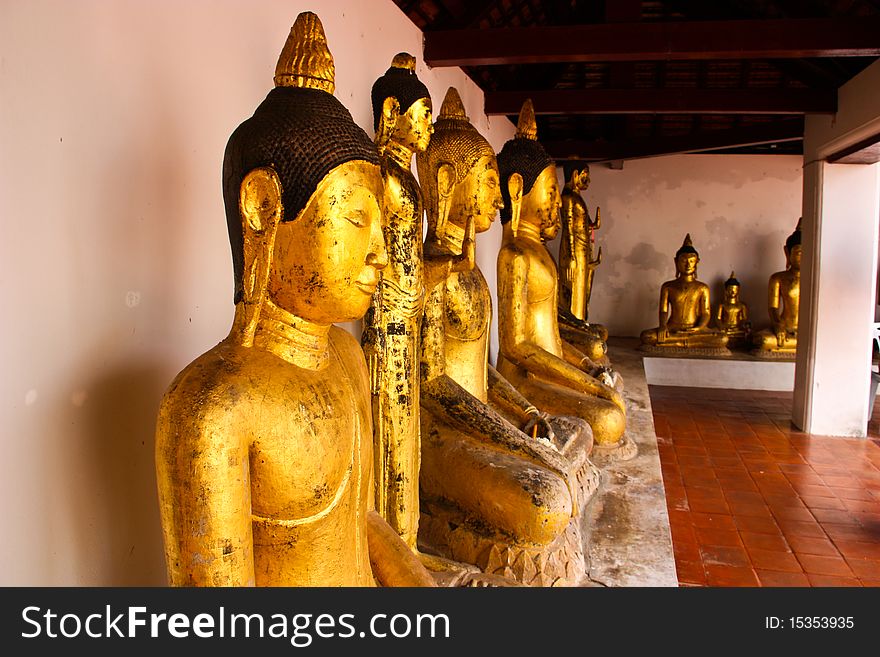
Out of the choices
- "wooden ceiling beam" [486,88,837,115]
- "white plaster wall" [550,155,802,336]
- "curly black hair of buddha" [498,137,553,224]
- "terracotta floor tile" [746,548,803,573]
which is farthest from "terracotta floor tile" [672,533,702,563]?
"white plaster wall" [550,155,802,336]

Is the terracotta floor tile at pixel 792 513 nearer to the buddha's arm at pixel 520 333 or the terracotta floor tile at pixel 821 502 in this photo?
the terracotta floor tile at pixel 821 502

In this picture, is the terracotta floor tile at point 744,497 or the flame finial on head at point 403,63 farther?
the terracotta floor tile at point 744,497

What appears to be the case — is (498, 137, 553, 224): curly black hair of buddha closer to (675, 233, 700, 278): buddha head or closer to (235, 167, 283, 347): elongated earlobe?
(235, 167, 283, 347): elongated earlobe

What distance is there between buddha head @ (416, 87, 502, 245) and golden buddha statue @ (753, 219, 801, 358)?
6867 millimetres

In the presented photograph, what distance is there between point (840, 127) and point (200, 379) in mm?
5819

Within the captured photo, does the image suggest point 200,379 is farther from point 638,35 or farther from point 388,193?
point 638,35

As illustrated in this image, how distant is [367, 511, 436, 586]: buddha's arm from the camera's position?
71.7 inches

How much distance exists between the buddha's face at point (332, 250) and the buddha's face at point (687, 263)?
8479 mm

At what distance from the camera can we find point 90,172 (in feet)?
5.12

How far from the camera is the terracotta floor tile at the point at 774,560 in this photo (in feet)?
12.8

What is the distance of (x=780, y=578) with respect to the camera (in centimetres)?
379

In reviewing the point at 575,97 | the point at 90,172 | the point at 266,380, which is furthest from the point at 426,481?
the point at 575,97

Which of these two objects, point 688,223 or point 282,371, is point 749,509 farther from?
point 688,223

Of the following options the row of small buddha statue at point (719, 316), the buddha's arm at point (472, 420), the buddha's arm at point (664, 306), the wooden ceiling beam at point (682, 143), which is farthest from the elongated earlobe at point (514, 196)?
the buddha's arm at point (664, 306)
